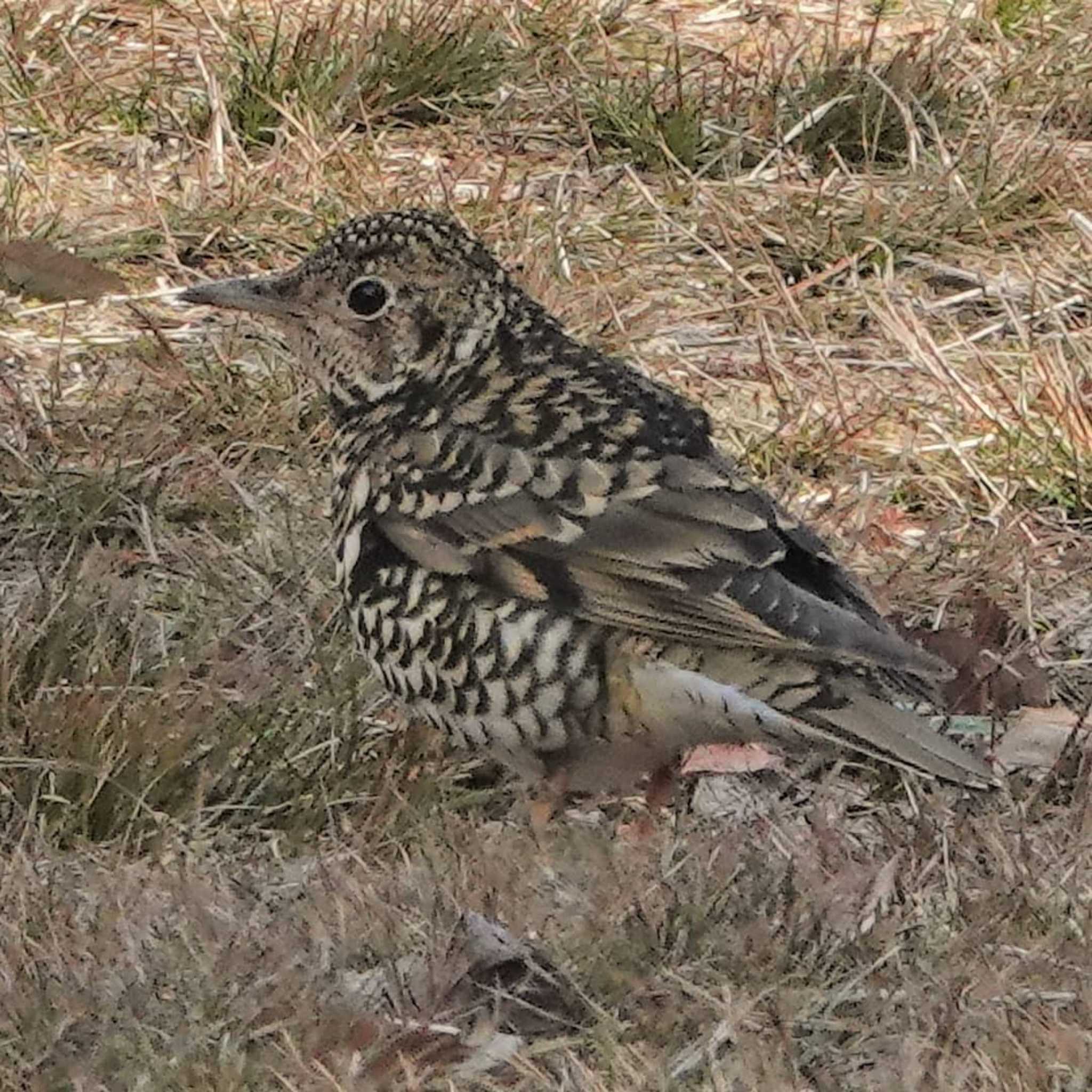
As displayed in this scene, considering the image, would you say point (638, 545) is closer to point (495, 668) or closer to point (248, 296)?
point (495, 668)

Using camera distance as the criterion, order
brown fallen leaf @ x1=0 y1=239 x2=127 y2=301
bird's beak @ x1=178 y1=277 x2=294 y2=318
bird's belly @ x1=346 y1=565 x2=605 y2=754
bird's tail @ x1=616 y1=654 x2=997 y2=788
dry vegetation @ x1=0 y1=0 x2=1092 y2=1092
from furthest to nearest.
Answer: brown fallen leaf @ x1=0 y1=239 x2=127 y2=301
bird's beak @ x1=178 y1=277 x2=294 y2=318
bird's belly @ x1=346 y1=565 x2=605 y2=754
bird's tail @ x1=616 y1=654 x2=997 y2=788
dry vegetation @ x1=0 y1=0 x2=1092 y2=1092

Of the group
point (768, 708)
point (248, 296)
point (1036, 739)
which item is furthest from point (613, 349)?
point (768, 708)

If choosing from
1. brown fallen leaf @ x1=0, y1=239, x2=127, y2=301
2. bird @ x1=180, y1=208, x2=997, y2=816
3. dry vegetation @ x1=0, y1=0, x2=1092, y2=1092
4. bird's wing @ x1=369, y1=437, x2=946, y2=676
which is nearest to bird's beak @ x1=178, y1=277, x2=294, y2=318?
bird @ x1=180, y1=208, x2=997, y2=816

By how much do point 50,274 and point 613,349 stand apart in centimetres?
130

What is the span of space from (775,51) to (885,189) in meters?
0.85

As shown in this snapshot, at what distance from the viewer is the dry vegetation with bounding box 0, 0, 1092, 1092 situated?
112 inches

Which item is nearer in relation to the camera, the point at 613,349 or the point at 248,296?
the point at 248,296

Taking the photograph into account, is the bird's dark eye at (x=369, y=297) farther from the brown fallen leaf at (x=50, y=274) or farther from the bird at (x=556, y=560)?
the brown fallen leaf at (x=50, y=274)

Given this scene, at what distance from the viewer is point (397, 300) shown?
3.76 m

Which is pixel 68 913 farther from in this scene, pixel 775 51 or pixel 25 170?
pixel 775 51

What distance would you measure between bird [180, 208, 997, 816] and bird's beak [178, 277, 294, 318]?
0.02 metres

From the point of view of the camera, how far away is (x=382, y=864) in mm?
3393

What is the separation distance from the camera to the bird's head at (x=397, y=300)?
3.75m

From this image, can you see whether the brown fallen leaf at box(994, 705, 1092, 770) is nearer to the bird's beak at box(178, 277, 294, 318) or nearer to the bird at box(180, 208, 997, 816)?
the bird at box(180, 208, 997, 816)
